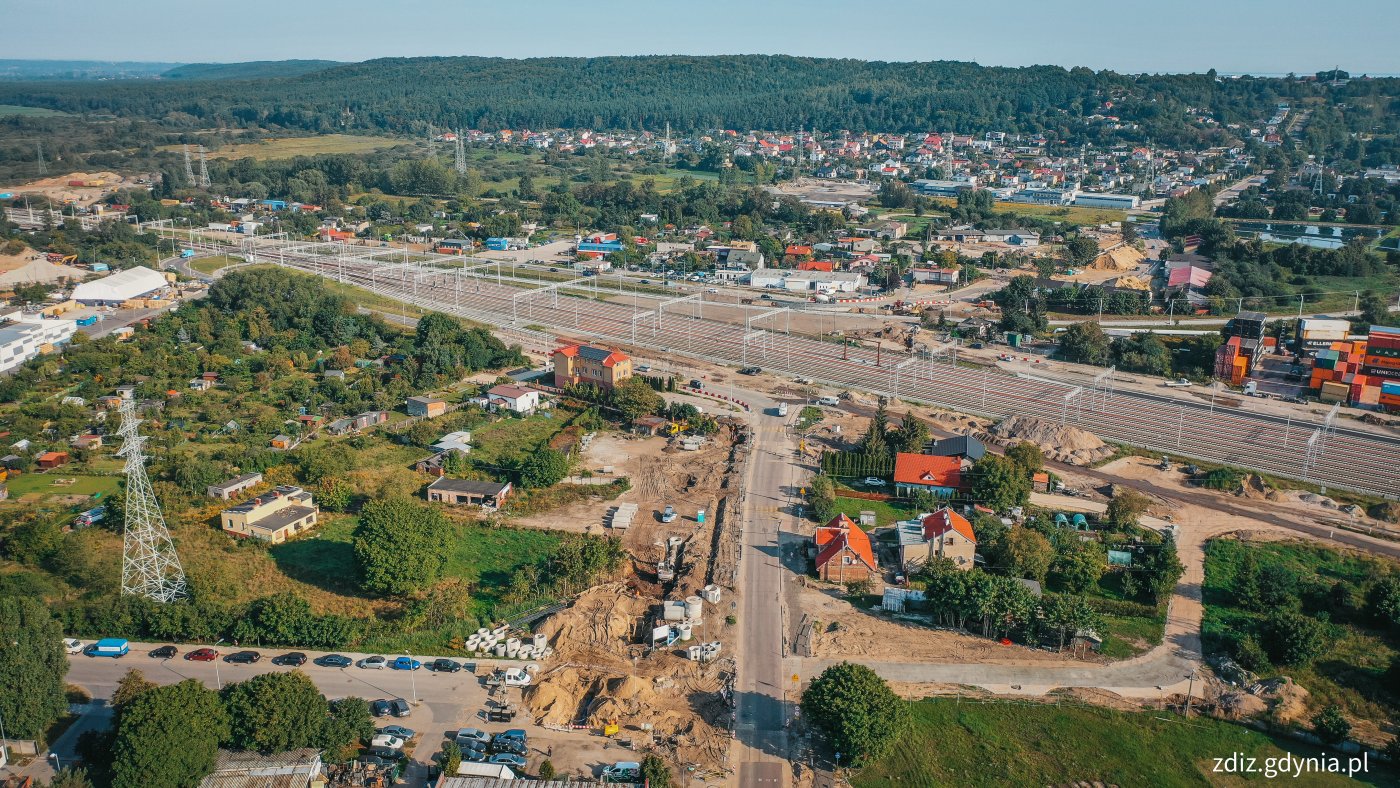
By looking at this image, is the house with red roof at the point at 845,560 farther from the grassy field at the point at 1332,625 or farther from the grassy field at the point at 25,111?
the grassy field at the point at 25,111

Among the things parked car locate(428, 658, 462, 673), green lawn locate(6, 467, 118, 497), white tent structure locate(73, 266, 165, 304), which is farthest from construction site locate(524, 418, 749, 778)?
white tent structure locate(73, 266, 165, 304)

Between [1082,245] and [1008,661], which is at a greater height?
[1082,245]

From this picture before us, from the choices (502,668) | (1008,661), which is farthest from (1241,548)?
(502,668)

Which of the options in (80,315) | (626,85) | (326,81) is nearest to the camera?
(80,315)

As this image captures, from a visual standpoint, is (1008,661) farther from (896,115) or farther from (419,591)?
(896,115)

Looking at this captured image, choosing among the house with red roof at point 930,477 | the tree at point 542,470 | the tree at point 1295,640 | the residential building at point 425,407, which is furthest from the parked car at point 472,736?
the residential building at point 425,407

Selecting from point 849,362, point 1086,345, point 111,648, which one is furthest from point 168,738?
point 1086,345

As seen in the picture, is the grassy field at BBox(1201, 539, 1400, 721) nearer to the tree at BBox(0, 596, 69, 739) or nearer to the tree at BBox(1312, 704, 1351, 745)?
the tree at BBox(1312, 704, 1351, 745)
